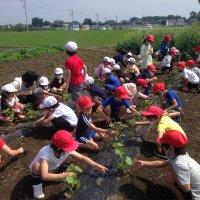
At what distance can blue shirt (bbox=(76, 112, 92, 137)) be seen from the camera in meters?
5.06

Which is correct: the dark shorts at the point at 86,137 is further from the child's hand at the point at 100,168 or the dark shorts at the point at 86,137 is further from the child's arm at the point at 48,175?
the child's arm at the point at 48,175

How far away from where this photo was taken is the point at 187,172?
360 cm

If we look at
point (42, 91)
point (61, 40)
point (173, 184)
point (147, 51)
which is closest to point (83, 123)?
point (173, 184)

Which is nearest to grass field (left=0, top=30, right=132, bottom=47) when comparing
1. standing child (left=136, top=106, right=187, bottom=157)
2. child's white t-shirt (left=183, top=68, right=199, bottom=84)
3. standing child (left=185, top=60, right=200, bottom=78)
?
standing child (left=185, top=60, right=200, bottom=78)

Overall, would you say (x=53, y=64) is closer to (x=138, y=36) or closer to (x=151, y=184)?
(x=138, y=36)

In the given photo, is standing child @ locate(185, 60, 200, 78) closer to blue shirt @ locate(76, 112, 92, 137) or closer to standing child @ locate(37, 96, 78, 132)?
standing child @ locate(37, 96, 78, 132)

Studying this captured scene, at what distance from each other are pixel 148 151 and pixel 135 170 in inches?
29.4

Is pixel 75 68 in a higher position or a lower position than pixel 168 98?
higher

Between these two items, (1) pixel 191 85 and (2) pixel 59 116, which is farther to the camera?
(1) pixel 191 85

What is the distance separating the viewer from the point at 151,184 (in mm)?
4281

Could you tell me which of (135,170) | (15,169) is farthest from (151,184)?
(15,169)

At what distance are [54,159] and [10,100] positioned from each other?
2.92 meters

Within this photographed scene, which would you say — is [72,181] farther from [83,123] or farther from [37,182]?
[83,123]

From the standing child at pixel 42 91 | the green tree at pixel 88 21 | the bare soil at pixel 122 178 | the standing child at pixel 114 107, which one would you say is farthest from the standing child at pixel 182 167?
the green tree at pixel 88 21
